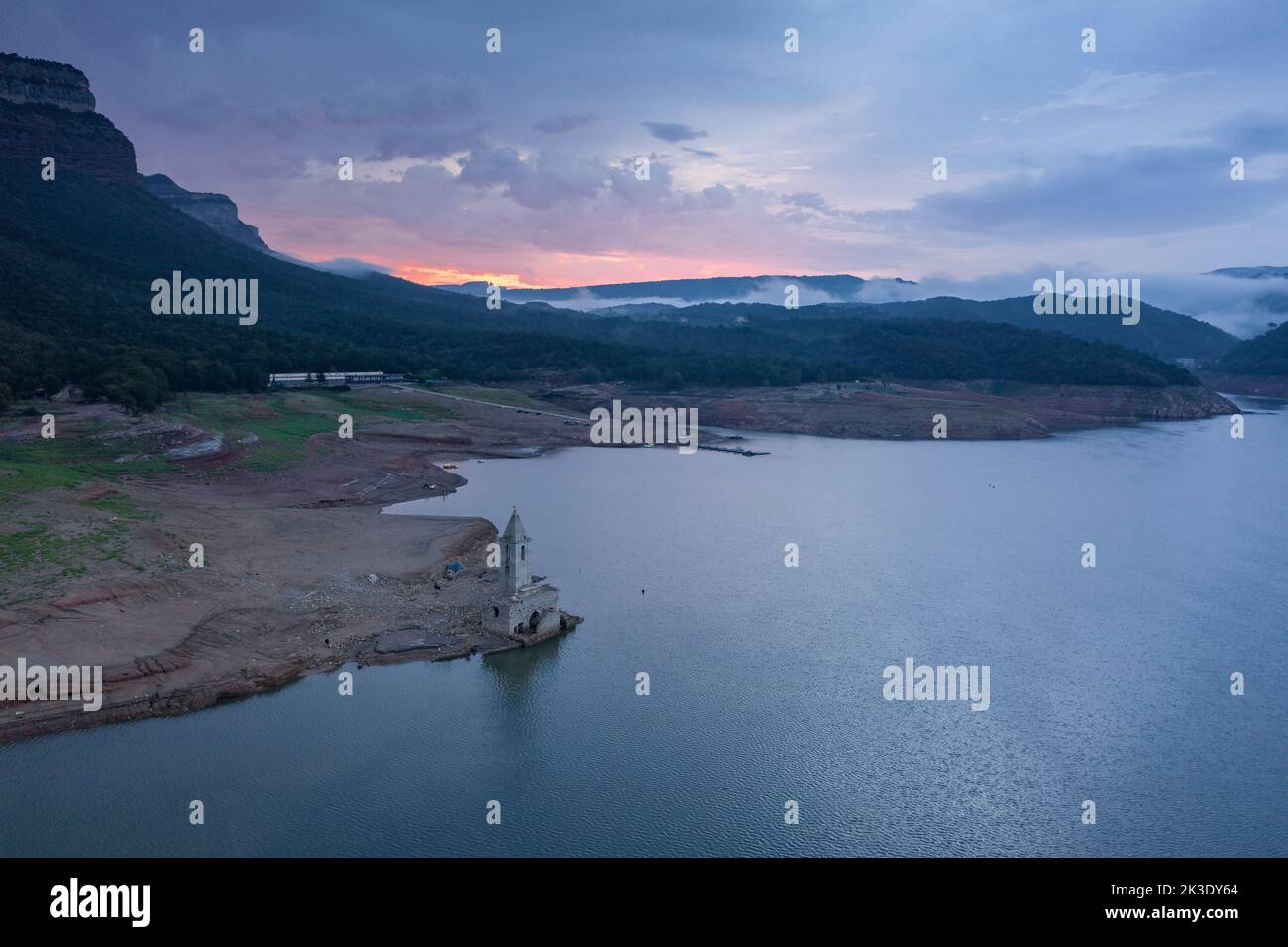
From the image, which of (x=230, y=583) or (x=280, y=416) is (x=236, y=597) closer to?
(x=230, y=583)

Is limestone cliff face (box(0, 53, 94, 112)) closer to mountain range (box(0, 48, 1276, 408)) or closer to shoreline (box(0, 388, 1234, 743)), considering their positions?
mountain range (box(0, 48, 1276, 408))

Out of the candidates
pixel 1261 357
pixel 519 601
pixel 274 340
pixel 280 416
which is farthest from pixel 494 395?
pixel 1261 357

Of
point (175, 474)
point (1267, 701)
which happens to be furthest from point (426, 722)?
point (175, 474)

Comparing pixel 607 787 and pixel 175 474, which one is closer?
pixel 607 787

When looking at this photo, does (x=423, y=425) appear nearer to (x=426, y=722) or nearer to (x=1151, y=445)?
(x=426, y=722)

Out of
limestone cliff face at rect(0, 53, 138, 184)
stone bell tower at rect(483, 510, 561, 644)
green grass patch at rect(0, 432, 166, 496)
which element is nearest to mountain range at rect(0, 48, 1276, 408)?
limestone cliff face at rect(0, 53, 138, 184)

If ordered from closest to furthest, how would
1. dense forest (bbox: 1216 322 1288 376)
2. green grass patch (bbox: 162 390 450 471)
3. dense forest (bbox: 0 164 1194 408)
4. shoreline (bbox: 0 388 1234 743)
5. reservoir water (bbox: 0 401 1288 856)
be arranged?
reservoir water (bbox: 0 401 1288 856), shoreline (bbox: 0 388 1234 743), green grass patch (bbox: 162 390 450 471), dense forest (bbox: 0 164 1194 408), dense forest (bbox: 1216 322 1288 376)
